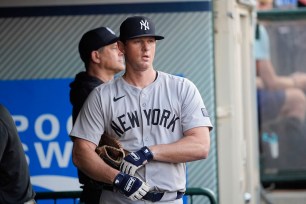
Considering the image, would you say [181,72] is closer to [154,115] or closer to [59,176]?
[59,176]

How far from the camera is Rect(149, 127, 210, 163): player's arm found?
6.48 meters

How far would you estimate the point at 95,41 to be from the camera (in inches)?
313

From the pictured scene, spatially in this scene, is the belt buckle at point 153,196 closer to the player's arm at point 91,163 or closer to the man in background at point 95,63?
the player's arm at point 91,163

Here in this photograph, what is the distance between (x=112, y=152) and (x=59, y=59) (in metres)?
2.68

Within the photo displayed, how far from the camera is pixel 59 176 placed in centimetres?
911

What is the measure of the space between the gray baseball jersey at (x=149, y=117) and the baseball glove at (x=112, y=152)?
43mm

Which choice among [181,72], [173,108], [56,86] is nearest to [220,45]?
[181,72]

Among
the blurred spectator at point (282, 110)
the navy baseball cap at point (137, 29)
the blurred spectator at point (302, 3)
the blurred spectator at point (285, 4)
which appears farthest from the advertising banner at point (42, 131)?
the blurred spectator at point (302, 3)

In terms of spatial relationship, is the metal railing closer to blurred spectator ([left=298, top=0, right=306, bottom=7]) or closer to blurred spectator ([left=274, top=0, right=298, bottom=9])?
blurred spectator ([left=274, top=0, right=298, bottom=9])

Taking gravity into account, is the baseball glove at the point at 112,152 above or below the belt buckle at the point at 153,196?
above

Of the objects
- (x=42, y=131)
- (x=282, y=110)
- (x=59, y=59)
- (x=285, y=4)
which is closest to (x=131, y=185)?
(x=42, y=131)

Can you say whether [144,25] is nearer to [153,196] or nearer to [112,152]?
[112,152]

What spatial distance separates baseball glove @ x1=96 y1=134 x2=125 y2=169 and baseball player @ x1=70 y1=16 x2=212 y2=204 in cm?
4

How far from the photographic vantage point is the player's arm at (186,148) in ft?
21.2
